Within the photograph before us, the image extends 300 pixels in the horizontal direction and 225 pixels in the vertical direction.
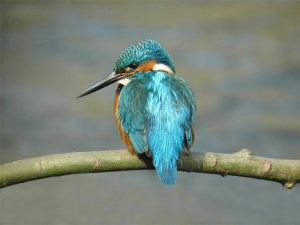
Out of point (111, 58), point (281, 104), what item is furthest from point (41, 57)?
point (281, 104)

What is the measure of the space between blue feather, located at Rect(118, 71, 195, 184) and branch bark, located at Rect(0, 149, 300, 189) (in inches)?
1.8

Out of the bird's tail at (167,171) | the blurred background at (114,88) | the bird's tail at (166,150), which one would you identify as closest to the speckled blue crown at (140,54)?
the bird's tail at (166,150)

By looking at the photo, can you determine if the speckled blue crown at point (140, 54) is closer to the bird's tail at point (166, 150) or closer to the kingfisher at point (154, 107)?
the kingfisher at point (154, 107)

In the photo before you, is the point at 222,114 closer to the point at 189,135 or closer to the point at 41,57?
the point at 41,57

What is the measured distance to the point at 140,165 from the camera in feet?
7.37

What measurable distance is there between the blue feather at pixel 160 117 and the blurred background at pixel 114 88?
202 centimetres

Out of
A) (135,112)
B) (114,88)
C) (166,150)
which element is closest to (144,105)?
(135,112)

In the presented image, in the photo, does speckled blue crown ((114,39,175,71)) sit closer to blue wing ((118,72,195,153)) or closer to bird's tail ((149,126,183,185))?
blue wing ((118,72,195,153))

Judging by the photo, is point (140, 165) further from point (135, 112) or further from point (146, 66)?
point (146, 66)

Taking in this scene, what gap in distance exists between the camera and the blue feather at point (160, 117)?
2.25 m

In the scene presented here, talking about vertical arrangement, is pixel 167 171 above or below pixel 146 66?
below

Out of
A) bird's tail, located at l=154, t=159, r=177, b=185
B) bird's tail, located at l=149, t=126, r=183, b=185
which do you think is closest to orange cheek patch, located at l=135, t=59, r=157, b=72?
bird's tail, located at l=149, t=126, r=183, b=185

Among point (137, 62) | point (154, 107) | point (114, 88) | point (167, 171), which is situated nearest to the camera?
point (167, 171)

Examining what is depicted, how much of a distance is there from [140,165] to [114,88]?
347 cm
